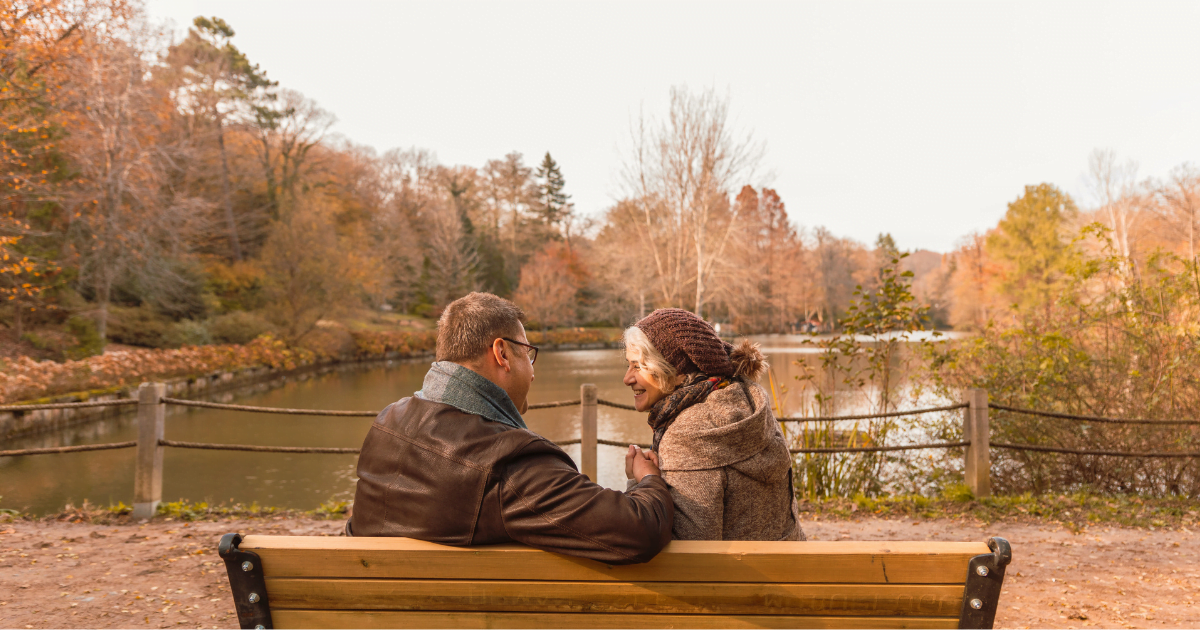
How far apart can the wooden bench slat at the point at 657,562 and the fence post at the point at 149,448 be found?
4.11m

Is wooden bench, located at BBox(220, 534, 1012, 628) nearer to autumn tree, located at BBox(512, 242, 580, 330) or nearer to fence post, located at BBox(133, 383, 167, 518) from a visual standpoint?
fence post, located at BBox(133, 383, 167, 518)

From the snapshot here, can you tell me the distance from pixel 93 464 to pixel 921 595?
11.0m

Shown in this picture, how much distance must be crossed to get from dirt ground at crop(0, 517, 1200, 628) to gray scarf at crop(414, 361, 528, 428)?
2504 mm

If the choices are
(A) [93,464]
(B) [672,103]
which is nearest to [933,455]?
(A) [93,464]

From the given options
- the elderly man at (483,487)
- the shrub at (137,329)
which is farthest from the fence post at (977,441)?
the shrub at (137,329)

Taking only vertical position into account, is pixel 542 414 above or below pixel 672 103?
below

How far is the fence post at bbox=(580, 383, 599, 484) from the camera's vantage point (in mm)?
5254

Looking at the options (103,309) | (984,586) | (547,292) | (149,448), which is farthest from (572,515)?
(547,292)

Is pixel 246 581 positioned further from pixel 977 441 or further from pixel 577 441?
pixel 977 441

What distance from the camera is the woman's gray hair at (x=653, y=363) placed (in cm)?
180

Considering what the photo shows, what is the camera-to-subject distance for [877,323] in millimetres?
6176

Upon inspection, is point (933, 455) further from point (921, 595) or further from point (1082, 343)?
point (921, 595)

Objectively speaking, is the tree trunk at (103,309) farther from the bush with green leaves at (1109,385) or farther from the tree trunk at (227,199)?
the bush with green leaves at (1109,385)

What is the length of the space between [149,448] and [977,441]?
20.8 feet
